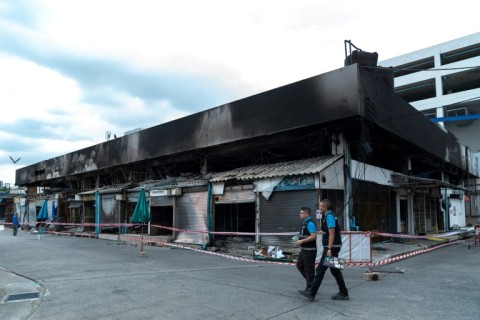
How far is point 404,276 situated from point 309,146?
26.2 ft

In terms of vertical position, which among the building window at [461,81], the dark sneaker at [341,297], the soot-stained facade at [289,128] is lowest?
the dark sneaker at [341,297]

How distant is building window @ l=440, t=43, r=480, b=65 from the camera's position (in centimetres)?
4825

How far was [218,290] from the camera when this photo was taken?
7805 millimetres

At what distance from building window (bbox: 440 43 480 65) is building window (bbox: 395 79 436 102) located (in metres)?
3.18

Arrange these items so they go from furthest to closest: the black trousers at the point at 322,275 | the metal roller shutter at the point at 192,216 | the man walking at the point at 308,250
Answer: the metal roller shutter at the point at 192,216
the man walking at the point at 308,250
the black trousers at the point at 322,275

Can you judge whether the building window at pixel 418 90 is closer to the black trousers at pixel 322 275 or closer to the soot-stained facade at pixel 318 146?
the soot-stained facade at pixel 318 146


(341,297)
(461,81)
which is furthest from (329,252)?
(461,81)

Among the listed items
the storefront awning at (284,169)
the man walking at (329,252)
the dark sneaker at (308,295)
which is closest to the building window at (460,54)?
the storefront awning at (284,169)

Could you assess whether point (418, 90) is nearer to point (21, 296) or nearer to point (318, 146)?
point (318, 146)

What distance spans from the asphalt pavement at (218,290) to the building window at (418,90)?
4585 cm

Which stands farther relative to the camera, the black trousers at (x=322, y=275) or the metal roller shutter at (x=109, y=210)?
the metal roller shutter at (x=109, y=210)

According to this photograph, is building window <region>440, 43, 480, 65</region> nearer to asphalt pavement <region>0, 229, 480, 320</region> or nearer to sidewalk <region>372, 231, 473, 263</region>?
sidewalk <region>372, 231, 473, 263</region>

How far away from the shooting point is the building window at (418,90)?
52.8 meters

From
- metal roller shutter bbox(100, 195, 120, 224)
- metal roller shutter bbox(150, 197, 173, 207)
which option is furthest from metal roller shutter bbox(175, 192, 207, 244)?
metal roller shutter bbox(100, 195, 120, 224)
